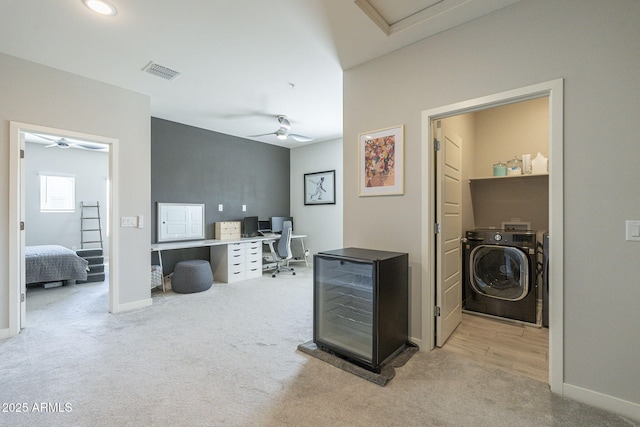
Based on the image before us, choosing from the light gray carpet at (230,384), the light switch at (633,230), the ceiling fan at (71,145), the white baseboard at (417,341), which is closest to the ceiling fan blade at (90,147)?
the ceiling fan at (71,145)

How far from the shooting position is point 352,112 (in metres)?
2.84

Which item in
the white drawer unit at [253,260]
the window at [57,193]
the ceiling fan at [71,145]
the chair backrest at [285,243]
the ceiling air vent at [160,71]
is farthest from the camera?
the window at [57,193]

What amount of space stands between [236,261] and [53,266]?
274cm

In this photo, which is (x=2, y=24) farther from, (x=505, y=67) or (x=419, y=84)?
(x=505, y=67)

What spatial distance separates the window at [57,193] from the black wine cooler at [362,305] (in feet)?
23.6

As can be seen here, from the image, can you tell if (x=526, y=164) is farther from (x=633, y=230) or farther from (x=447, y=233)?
(x=633, y=230)

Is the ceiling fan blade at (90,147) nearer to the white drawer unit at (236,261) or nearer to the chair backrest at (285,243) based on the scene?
the white drawer unit at (236,261)

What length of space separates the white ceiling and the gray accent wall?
1345 millimetres

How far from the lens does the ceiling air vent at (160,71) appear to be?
2.96 meters

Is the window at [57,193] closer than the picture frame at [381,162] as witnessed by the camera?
No

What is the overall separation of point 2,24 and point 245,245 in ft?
12.2

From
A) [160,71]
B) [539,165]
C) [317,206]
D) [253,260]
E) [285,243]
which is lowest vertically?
[253,260]

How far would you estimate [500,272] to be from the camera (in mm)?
3201

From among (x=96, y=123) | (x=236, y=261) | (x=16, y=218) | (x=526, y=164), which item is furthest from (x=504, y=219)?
(x=16, y=218)
